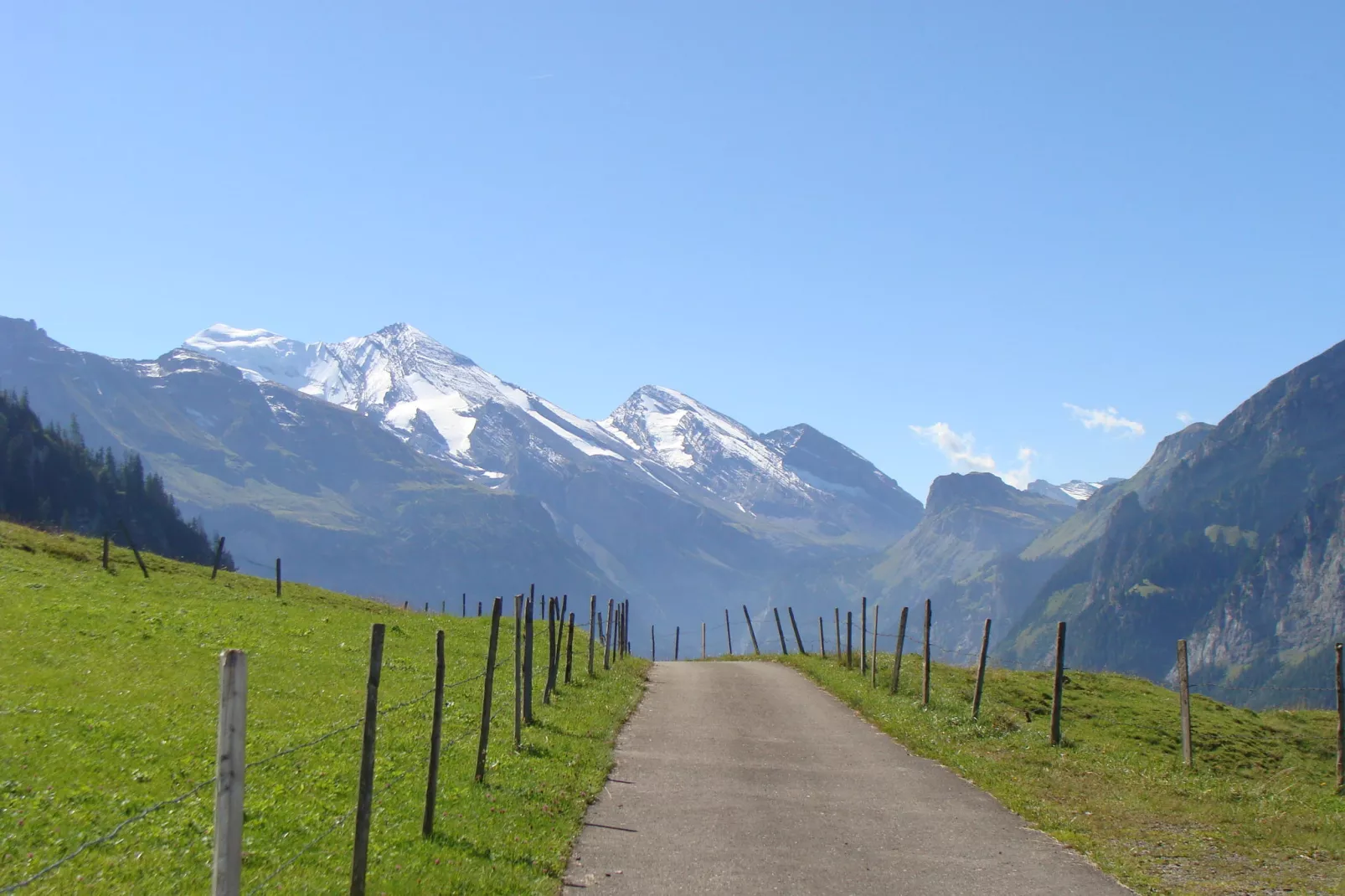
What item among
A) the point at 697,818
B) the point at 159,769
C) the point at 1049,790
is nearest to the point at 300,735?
the point at 159,769

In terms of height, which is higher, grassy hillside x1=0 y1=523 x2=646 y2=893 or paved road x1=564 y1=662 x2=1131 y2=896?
grassy hillside x1=0 y1=523 x2=646 y2=893

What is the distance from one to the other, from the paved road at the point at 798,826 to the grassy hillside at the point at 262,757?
3.04ft

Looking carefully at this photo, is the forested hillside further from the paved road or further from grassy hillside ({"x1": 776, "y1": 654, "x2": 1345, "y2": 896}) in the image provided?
the paved road

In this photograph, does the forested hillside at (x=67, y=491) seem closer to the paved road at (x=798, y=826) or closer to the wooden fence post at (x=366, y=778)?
the paved road at (x=798, y=826)

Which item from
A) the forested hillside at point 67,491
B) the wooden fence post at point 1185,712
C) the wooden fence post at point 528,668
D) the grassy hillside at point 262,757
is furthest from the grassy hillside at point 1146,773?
the forested hillside at point 67,491

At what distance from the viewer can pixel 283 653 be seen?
102 feet

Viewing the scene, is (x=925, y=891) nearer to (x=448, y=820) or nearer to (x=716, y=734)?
(x=448, y=820)

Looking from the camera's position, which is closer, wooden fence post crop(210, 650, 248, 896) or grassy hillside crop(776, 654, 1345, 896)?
wooden fence post crop(210, 650, 248, 896)

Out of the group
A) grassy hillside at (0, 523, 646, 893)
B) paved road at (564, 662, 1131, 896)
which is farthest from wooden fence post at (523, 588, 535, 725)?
paved road at (564, 662, 1131, 896)

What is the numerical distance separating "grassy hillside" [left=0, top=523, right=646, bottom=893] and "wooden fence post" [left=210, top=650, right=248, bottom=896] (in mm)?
3519

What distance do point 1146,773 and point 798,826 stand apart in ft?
33.6

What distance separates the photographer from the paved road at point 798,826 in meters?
13.6

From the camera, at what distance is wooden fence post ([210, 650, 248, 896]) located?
26.1ft

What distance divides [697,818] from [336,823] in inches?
228
